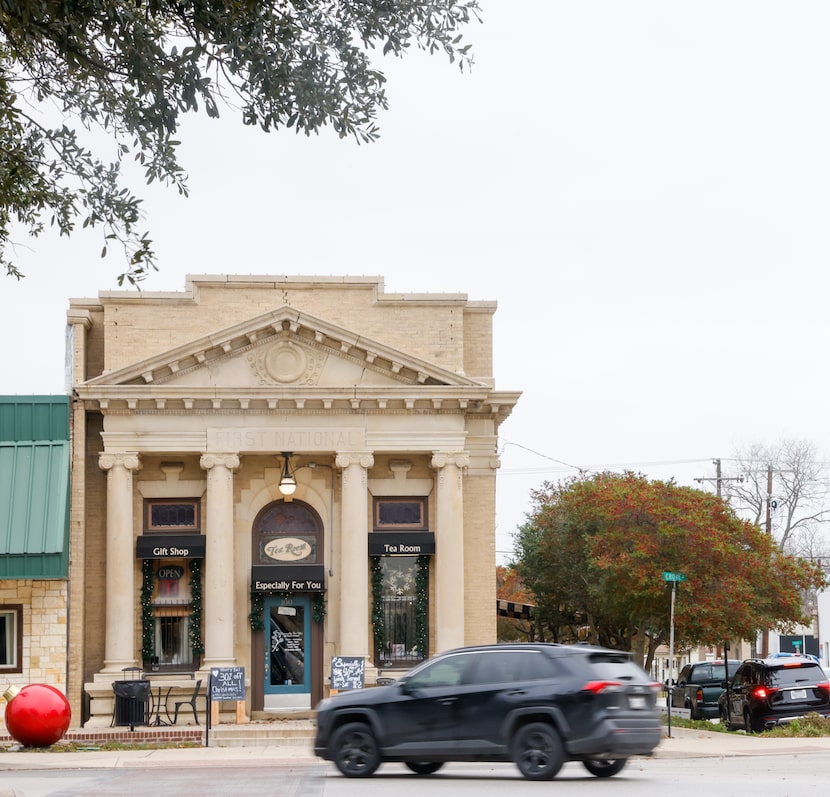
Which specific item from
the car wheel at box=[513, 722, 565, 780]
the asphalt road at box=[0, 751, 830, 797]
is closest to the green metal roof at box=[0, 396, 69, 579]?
the asphalt road at box=[0, 751, 830, 797]

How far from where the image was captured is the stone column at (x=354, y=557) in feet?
101

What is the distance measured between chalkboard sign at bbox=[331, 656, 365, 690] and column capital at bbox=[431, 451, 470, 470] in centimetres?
447

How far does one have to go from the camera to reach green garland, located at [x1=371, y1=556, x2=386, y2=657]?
3173cm

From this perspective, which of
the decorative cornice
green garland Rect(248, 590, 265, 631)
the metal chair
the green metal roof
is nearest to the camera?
the green metal roof

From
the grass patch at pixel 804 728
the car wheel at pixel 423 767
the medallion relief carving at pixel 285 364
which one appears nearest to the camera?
the car wheel at pixel 423 767

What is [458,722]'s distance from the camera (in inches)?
659

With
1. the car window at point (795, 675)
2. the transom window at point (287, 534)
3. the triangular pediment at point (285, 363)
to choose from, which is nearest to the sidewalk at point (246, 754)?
the car window at point (795, 675)

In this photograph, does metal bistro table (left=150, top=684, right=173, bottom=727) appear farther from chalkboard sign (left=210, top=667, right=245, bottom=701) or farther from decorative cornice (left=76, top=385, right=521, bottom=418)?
decorative cornice (left=76, top=385, right=521, bottom=418)

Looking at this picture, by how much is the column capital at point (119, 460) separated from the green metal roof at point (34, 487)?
81 cm

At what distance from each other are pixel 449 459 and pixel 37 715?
1059cm

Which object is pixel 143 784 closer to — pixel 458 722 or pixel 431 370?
pixel 458 722

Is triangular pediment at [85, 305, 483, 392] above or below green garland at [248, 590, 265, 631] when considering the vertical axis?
above

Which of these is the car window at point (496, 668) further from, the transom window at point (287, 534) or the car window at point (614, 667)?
the transom window at point (287, 534)

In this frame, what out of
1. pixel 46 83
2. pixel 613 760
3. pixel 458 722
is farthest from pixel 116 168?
pixel 613 760
